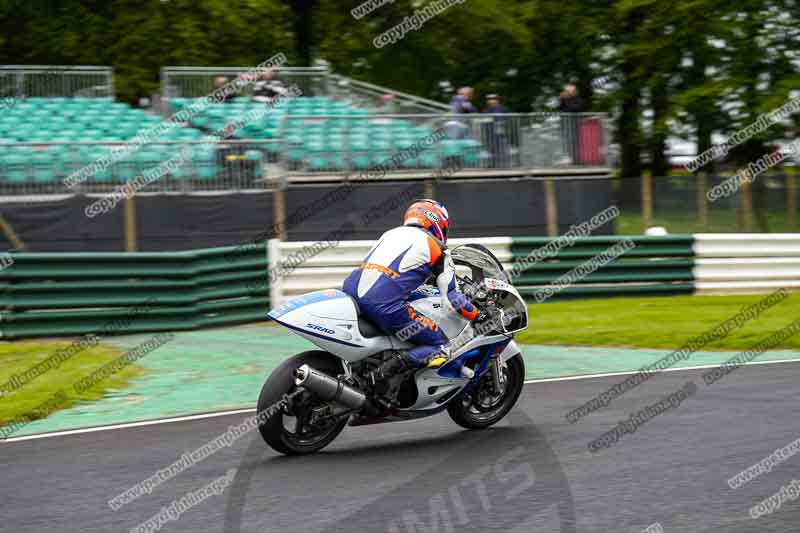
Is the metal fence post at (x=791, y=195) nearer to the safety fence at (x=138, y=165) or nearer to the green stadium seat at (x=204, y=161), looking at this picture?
the safety fence at (x=138, y=165)

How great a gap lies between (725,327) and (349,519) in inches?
382

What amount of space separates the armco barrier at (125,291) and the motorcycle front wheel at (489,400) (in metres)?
7.30

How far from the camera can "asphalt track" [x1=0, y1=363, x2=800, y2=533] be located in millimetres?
6527

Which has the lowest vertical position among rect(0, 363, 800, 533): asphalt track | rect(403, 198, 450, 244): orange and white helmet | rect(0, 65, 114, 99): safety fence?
rect(0, 363, 800, 533): asphalt track

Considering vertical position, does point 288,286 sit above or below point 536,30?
below

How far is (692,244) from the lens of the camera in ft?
61.7

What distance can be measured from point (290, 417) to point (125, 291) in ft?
24.5

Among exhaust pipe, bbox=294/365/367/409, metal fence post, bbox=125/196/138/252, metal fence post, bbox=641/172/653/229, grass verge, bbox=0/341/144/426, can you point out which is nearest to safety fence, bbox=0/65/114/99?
metal fence post, bbox=125/196/138/252

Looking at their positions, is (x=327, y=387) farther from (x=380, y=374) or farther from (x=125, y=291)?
(x=125, y=291)

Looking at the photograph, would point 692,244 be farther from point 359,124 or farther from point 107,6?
point 107,6

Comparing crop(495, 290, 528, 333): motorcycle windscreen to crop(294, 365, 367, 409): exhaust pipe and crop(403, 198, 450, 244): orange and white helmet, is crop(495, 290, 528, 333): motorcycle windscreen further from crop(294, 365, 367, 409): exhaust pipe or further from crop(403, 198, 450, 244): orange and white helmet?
crop(294, 365, 367, 409): exhaust pipe

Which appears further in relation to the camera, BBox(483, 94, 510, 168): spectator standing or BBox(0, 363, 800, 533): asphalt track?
BBox(483, 94, 510, 168): spectator standing

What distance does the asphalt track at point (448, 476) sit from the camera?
653 centimetres

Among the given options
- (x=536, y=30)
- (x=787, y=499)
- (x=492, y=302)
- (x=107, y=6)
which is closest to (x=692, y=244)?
(x=492, y=302)
